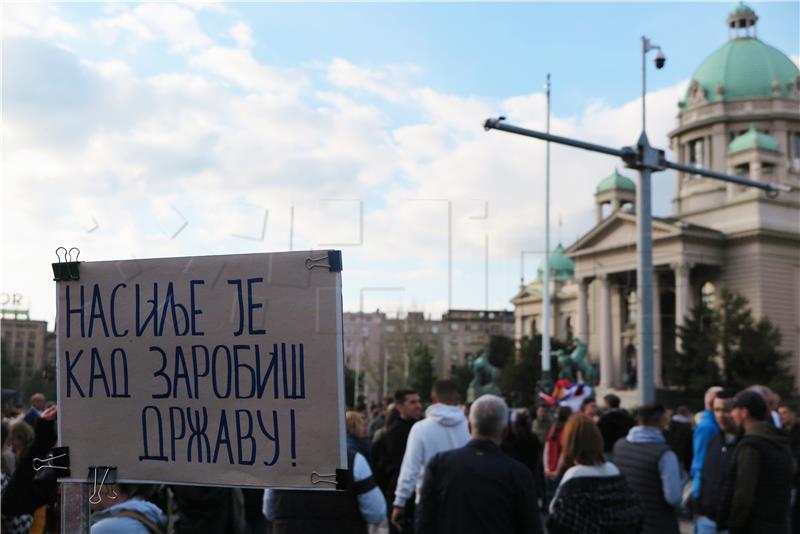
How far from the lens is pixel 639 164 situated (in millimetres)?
13188

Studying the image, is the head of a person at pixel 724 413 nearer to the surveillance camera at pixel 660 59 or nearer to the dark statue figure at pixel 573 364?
the surveillance camera at pixel 660 59

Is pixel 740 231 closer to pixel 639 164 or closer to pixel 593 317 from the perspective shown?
pixel 593 317

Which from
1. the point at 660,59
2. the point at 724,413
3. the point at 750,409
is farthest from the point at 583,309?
the point at 750,409

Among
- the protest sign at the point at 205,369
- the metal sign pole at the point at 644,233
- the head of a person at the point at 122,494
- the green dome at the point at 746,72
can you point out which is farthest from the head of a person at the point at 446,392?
the green dome at the point at 746,72

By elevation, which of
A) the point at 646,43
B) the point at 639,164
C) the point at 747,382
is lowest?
the point at 747,382

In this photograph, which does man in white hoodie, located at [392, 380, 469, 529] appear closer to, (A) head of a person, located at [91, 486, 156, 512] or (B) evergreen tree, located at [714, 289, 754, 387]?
(A) head of a person, located at [91, 486, 156, 512]

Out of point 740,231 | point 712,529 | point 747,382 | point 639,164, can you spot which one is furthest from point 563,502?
point 740,231

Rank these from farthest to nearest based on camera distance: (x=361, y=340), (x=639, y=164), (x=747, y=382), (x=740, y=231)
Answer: (x=361, y=340) < (x=740, y=231) < (x=747, y=382) < (x=639, y=164)

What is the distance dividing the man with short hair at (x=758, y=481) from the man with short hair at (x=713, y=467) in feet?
3.53

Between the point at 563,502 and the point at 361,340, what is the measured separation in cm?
8714

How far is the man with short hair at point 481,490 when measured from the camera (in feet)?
15.1

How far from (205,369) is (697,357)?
159ft

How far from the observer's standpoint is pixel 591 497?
5.01 m

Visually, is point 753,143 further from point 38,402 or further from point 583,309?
point 38,402
